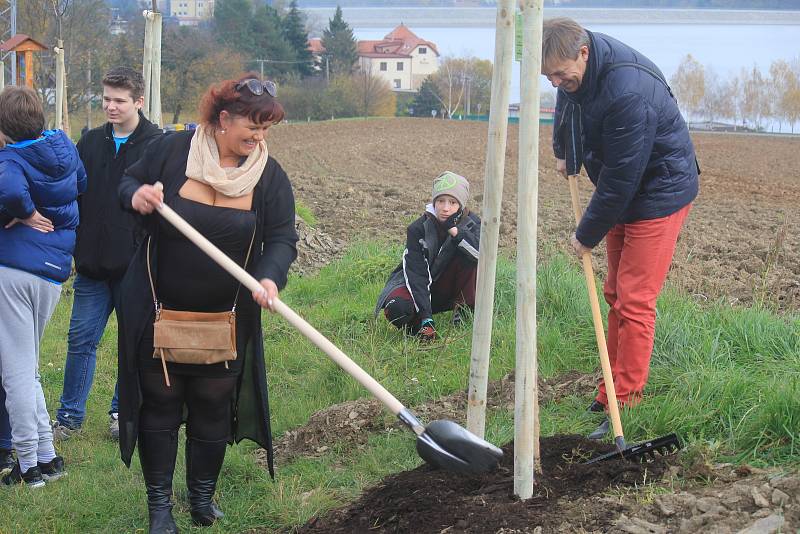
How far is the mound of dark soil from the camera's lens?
11.2ft

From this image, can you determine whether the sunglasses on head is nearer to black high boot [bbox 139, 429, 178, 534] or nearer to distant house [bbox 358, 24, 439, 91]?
black high boot [bbox 139, 429, 178, 534]

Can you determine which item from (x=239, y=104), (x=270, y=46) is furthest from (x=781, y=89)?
(x=239, y=104)

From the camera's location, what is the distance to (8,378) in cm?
458

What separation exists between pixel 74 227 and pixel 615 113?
293 centimetres

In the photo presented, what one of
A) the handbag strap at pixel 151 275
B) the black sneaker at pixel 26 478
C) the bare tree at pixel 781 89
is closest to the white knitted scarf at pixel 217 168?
the handbag strap at pixel 151 275

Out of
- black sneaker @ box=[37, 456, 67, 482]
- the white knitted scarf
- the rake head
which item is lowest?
black sneaker @ box=[37, 456, 67, 482]

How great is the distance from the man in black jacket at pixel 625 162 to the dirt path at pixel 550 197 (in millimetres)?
2448

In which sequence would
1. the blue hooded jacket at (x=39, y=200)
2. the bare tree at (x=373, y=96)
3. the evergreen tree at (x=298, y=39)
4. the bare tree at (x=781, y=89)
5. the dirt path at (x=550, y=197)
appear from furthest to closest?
the bare tree at (x=781, y=89), the evergreen tree at (x=298, y=39), the bare tree at (x=373, y=96), the dirt path at (x=550, y=197), the blue hooded jacket at (x=39, y=200)

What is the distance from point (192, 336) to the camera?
12.6 ft

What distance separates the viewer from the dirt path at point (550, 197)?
9399 millimetres

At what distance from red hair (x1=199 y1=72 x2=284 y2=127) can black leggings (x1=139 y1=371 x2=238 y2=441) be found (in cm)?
117

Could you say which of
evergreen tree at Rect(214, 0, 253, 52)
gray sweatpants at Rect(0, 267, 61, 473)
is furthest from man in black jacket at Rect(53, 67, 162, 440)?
evergreen tree at Rect(214, 0, 253, 52)

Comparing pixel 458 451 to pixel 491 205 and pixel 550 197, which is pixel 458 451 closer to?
pixel 491 205

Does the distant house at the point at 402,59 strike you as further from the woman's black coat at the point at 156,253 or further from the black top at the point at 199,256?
the black top at the point at 199,256
